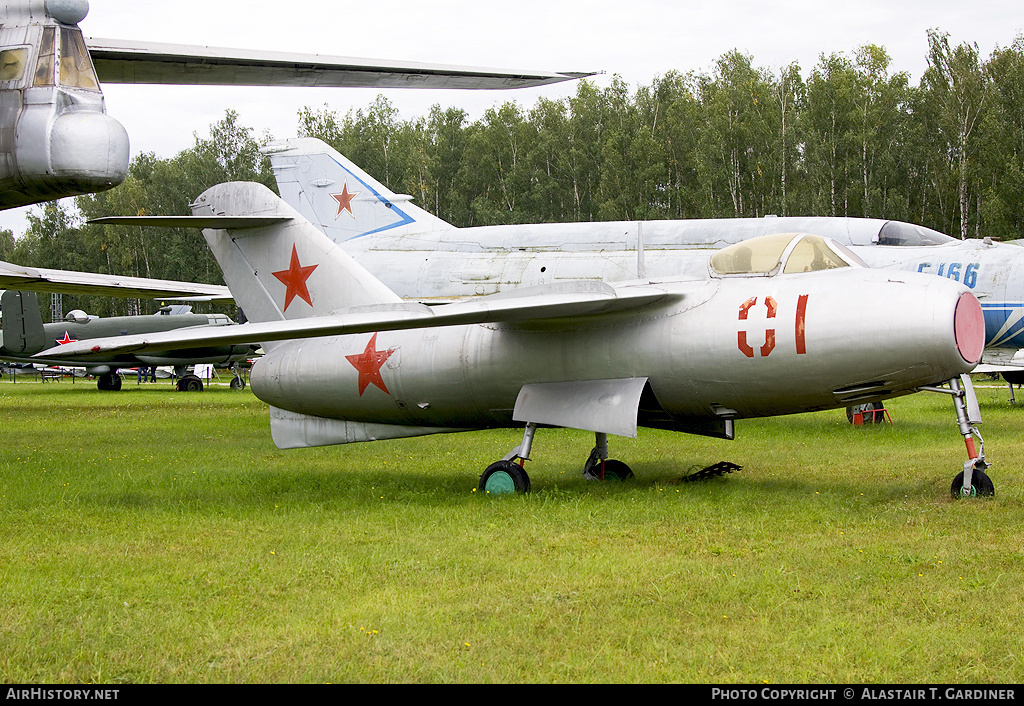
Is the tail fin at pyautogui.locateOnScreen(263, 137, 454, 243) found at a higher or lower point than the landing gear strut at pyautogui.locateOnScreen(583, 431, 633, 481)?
higher

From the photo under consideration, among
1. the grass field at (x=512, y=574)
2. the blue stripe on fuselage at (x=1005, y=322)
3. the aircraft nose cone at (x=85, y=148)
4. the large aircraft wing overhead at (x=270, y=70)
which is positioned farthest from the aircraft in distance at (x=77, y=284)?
the blue stripe on fuselage at (x=1005, y=322)

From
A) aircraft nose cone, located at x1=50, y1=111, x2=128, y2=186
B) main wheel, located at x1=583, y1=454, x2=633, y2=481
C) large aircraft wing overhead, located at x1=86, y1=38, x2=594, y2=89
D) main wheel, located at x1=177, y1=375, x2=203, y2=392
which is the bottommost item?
main wheel, located at x1=177, y1=375, x2=203, y2=392

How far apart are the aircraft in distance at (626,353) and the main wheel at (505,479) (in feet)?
0.04

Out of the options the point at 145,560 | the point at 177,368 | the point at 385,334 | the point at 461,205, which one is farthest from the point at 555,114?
the point at 145,560

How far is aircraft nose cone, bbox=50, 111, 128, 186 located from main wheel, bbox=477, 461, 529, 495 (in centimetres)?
518

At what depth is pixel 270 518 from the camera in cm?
771

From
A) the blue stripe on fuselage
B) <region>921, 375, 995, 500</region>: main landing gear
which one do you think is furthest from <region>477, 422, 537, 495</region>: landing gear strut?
the blue stripe on fuselage

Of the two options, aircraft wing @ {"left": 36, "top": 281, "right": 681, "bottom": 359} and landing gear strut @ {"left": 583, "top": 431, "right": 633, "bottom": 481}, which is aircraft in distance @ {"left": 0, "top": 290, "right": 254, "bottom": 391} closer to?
landing gear strut @ {"left": 583, "top": 431, "right": 633, "bottom": 481}

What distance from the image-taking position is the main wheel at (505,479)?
8.87 metres

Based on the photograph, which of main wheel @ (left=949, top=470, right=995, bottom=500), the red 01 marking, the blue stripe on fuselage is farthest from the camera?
the blue stripe on fuselage

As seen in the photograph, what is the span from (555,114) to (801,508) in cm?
4668

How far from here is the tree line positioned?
41.8m

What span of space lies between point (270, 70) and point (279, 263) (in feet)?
11.1

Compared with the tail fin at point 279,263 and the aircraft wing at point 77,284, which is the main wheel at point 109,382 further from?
the tail fin at point 279,263
